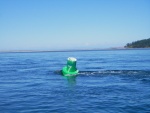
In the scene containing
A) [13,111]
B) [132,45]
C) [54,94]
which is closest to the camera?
[13,111]

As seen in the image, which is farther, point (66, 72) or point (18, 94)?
point (66, 72)

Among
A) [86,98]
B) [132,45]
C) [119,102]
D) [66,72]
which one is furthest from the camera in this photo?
[132,45]

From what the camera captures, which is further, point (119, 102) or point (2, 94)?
point (2, 94)

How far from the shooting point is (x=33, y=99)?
15977mm

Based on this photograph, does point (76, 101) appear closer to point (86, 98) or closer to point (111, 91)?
point (86, 98)

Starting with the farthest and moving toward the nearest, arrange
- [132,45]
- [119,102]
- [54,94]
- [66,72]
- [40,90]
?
[132,45] → [66,72] → [40,90] → [54,94] → [119,102]

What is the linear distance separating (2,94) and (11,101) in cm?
240

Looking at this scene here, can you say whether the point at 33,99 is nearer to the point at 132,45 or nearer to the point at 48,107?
the point at 48,107

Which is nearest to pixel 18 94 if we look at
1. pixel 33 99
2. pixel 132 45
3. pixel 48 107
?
pixel 33 99

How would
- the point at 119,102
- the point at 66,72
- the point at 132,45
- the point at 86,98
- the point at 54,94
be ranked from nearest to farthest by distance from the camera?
the point at 119,102 < the point at 86,98 < the point at 54,94 < the point at 66,72 < the point at 132,45

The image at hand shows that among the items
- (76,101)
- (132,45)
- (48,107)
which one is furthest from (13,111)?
(132,45)

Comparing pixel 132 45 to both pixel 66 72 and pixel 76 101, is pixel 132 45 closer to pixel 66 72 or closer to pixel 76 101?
pixel 66 72

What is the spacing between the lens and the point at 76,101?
1521 centimetres

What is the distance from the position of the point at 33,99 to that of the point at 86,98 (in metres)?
2.87
